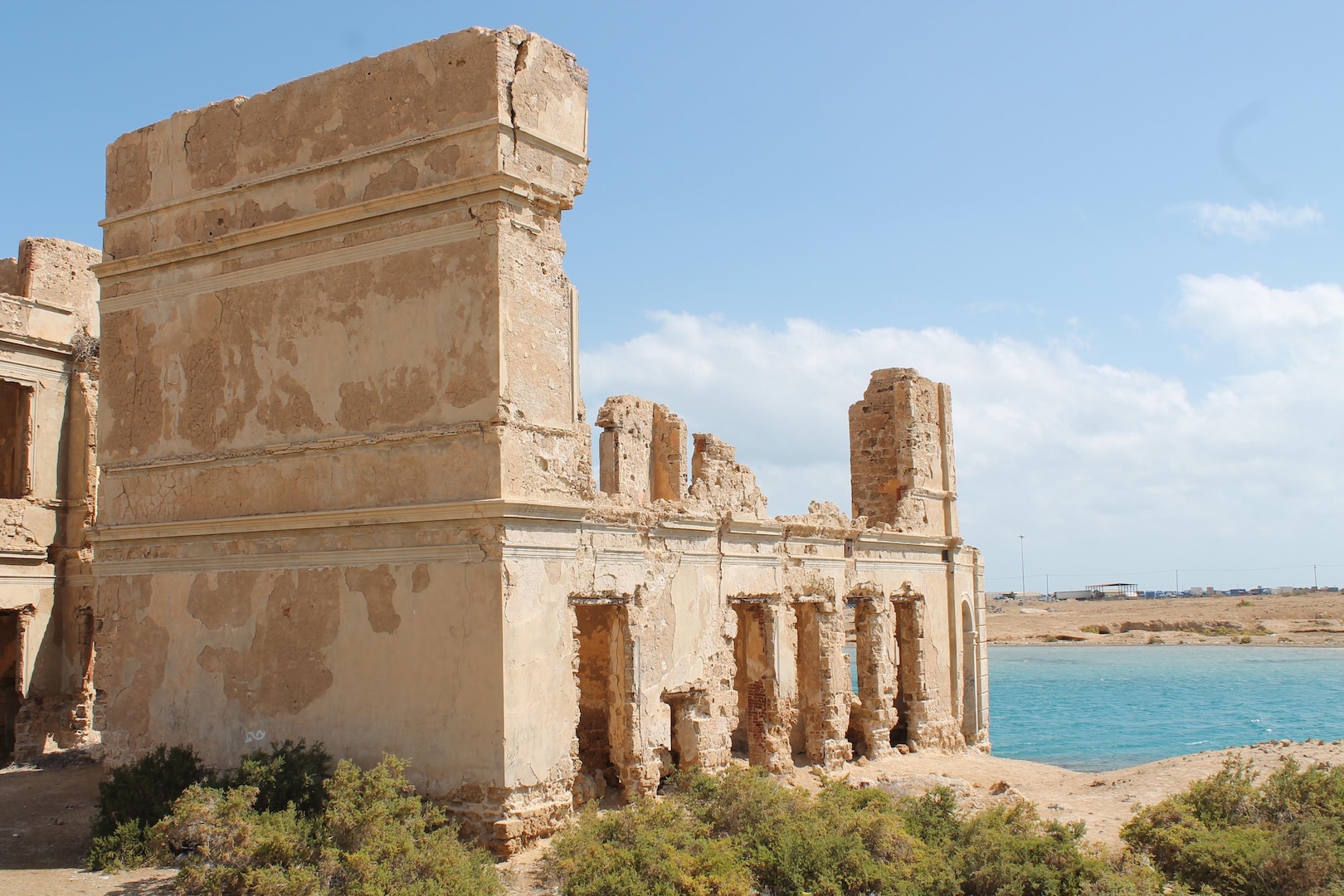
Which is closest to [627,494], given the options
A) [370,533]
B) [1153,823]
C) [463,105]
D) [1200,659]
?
[370,533]

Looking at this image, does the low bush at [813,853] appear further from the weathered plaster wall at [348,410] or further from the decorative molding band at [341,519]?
the decorative molding band at [341,519]

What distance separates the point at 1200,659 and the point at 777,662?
4377 centimetres

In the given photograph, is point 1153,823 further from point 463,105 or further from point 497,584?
point 463,105

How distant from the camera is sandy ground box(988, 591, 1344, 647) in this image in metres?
60.7

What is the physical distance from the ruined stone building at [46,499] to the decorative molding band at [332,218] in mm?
5488

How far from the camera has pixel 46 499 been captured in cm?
1614

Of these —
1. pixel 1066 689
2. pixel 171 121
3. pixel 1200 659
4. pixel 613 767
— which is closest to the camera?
pixel 171 121

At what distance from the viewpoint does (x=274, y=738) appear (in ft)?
33.1

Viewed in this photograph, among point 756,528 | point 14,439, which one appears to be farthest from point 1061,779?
point 14,439

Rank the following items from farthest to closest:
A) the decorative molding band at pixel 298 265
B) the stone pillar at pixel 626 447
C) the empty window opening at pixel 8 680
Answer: the empty window opening at pixel 8 680 → the stone pillar at pixel 626 447 → the decorative molding band at pixel 298 265

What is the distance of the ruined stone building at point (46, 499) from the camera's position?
51.8 ft

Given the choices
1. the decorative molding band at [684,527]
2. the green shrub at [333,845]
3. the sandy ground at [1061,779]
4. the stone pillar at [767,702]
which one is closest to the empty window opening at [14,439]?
the green shrub at [333,845]

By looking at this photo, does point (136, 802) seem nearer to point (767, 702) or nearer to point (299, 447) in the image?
point (299, 447)

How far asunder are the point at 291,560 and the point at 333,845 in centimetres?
275
